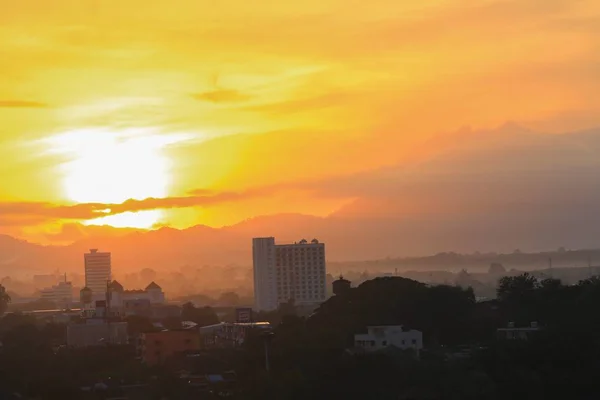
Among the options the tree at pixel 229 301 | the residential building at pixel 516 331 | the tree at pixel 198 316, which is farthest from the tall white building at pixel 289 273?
the residential building at pixel 516 331

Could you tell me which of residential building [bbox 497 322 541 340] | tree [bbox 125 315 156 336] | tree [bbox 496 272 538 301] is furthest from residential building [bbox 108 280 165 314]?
residential building [bbox 497 322 541 340]

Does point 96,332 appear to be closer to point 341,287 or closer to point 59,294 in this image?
point 341,287

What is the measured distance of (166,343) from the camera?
155ft

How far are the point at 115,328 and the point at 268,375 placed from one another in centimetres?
2298

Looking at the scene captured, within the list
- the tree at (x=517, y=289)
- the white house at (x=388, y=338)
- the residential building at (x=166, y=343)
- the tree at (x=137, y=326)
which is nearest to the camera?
the white house at (x=388, y=338)

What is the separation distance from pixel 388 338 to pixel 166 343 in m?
11.8

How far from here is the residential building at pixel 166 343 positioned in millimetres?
46344

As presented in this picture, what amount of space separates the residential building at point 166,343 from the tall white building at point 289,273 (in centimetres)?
5660

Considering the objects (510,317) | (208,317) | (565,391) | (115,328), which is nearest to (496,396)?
(565,391)

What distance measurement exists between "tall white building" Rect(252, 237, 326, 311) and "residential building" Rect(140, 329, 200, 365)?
56599 millimetres

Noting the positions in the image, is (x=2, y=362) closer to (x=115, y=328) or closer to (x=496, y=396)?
(x=115, y=328)

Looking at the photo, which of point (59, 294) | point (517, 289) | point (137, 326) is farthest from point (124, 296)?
point (59, 294)

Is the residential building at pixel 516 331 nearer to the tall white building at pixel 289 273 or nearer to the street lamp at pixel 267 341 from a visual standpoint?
the street lamp at pixel 267 341

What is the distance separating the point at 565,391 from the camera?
30266 millimetres
